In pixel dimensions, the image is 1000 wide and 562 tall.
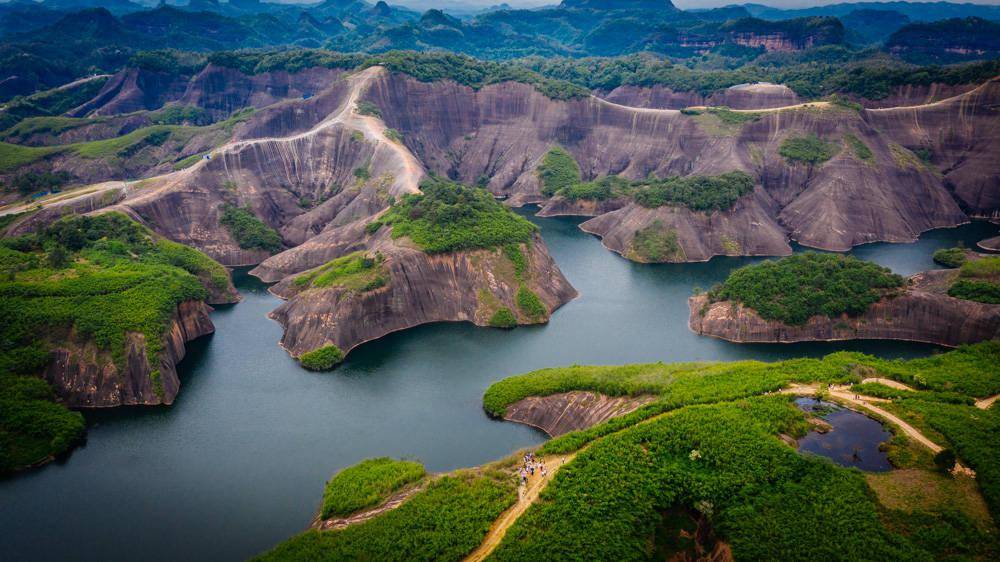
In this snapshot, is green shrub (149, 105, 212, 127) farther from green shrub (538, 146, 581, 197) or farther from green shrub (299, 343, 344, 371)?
green shrub (299, 343, 344, 371)

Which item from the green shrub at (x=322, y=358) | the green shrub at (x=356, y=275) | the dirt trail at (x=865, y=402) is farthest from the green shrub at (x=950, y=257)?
the green shrub at (x=322, y=358)

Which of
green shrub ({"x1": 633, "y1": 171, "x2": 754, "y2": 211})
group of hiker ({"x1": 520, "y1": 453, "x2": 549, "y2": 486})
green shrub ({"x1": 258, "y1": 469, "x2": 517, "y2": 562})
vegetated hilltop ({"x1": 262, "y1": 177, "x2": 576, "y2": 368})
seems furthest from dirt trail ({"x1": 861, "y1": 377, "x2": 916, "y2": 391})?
green shrub ({"x1": 633, "y1": 171, "x2": 754, "y2": 211})

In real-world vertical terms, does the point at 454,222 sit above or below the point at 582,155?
above

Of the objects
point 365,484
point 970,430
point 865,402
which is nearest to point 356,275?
point 365,484

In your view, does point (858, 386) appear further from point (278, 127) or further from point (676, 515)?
point (278, 127)

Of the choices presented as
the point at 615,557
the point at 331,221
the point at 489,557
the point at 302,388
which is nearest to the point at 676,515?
the point at 615,557

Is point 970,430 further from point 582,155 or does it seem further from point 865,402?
point 582,155

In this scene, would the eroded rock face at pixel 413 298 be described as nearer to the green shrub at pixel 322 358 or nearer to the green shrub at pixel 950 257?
the green shrub at pixel 322 358
